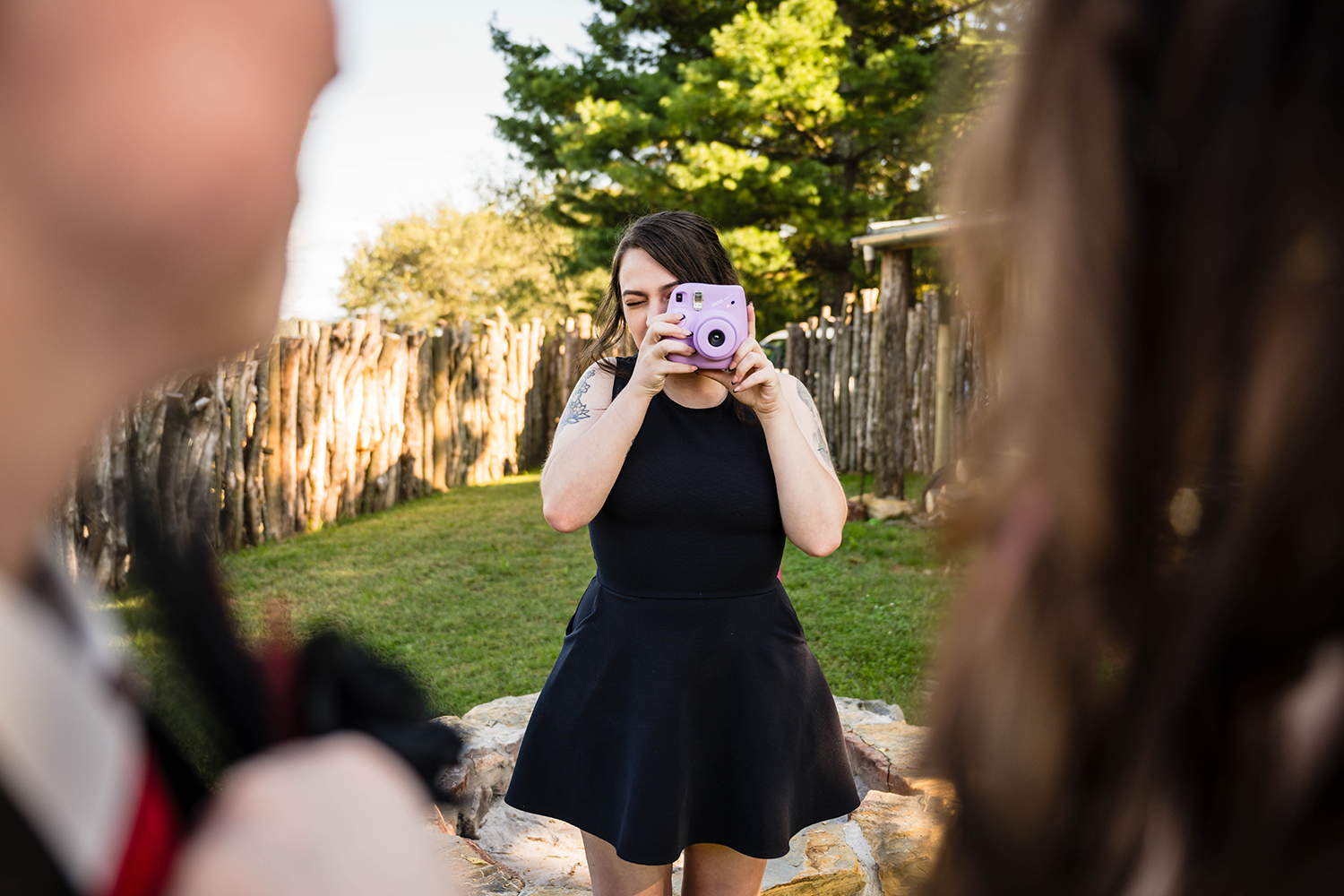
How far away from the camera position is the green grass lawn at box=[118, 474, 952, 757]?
5270mm

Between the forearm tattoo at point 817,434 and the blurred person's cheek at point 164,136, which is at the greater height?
the blurred person's cheek at point 164,136

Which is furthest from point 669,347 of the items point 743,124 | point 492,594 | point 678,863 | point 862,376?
point 743,124

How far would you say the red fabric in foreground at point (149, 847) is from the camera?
0.36 metres

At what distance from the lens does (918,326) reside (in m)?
9.30

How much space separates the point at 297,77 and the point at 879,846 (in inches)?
131

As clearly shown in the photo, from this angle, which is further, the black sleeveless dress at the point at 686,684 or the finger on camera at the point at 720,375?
the finger on camera at the point at 720,375

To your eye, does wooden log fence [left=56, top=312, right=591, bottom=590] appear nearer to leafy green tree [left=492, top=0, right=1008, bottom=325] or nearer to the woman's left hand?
the woman's left hand

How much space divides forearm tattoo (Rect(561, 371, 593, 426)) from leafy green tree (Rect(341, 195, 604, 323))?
3274 cm

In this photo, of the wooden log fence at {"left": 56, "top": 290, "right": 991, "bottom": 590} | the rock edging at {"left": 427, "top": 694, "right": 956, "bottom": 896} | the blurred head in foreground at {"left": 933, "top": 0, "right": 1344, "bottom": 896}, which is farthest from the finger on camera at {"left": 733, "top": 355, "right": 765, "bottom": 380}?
the wooden log fence at {"left": 56, "top": 290, "right": 991, "bottom": 590}

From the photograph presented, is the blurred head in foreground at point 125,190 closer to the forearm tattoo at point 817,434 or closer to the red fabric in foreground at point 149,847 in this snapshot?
the red fabric in foreground at point 149,847

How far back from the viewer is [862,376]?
35.8ft

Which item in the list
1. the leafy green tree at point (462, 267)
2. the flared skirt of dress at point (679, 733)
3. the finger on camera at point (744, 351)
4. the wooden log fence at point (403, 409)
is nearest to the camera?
the flared skirt of dress at point (679, 733)

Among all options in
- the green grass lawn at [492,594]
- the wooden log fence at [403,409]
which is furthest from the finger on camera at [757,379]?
the wooden log fence at [403,409]

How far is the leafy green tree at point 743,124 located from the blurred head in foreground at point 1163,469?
13072 mm
